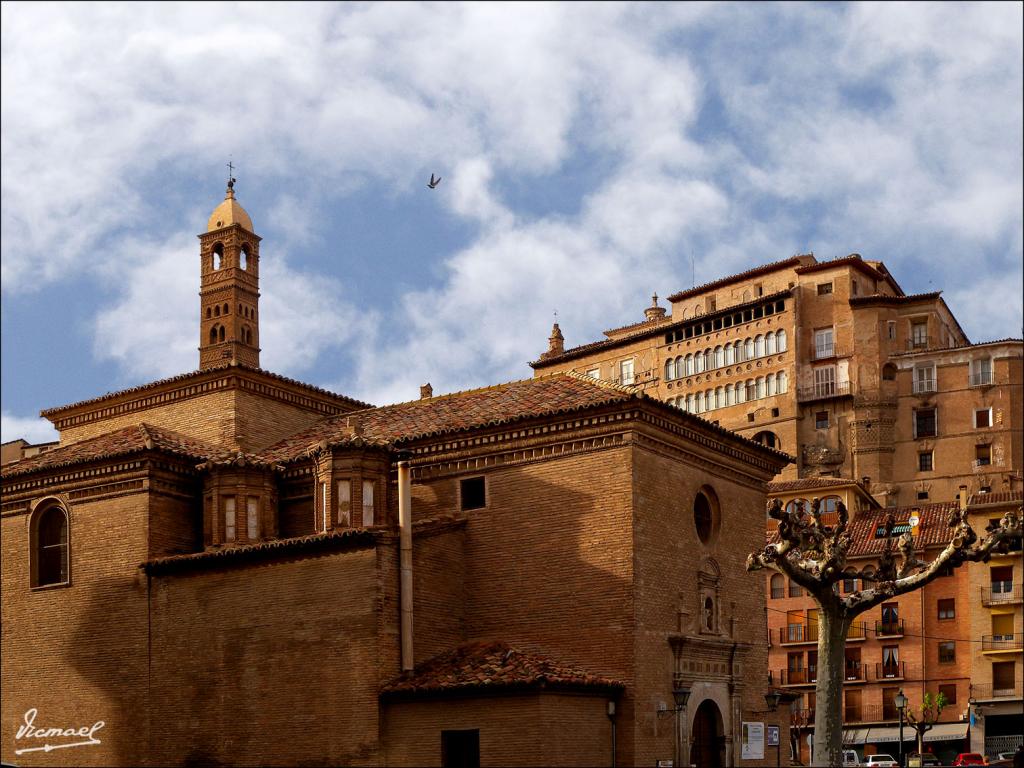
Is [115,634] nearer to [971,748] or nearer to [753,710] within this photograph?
[753,710]

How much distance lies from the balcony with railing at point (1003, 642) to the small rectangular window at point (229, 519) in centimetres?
3424

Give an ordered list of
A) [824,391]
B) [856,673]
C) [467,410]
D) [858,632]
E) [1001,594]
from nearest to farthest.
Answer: [467,410] < [1001,594] < [856,673] < [858,632] < [824,391]

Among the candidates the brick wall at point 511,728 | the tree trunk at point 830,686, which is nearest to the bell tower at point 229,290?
the brick wall at point 511,728

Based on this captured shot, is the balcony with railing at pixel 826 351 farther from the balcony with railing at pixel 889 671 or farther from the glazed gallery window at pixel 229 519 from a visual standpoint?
the glazed gallery window at pixel 229 519

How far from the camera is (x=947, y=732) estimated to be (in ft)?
173

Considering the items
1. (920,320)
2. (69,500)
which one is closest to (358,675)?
(69,500)

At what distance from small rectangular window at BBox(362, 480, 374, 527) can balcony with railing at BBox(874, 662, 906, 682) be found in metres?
32.9

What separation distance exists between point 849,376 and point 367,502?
51.3 meters

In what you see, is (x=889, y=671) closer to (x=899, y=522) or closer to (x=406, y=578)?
(x=899, y=522)

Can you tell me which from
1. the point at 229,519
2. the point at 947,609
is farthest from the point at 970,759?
the point at 229,519

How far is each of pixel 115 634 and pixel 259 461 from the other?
175 inches

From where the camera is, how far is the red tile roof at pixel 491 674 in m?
23.4

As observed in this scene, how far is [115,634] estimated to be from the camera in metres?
28.0

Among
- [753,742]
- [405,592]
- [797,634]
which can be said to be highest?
[405,592]
